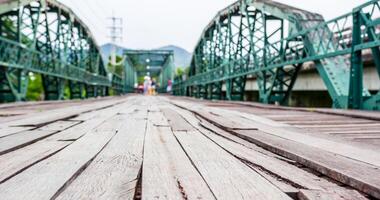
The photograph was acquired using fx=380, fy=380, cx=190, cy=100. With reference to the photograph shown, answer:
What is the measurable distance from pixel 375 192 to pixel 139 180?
946mm

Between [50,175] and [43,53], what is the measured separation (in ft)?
49.9

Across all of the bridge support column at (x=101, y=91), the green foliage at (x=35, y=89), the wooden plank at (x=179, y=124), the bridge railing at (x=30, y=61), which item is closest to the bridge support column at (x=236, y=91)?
the bridge railing at (x=30, y=61)

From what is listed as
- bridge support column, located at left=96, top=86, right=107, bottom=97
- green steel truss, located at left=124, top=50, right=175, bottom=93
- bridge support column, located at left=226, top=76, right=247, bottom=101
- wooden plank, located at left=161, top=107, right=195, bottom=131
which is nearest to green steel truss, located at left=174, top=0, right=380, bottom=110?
bridge support column, located at left=226, top=76, right=247, bottom=101

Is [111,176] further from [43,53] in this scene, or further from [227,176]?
[43,53]

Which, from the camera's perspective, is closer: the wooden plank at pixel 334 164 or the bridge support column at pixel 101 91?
the wooden plank at pixel 334 164

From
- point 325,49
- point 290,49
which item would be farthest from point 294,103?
point 325,49

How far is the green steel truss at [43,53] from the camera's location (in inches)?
484

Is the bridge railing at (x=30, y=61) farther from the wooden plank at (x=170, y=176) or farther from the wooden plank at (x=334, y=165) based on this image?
the wooden plank at (x=334, y=165)

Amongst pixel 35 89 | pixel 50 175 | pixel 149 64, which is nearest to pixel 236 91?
pixel 50 175

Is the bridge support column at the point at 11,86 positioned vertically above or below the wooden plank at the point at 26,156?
above

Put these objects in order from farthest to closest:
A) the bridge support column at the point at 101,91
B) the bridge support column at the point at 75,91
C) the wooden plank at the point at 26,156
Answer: the bridge support column at the point at 101,91
the bridge support column at the point at 75,91
the wooden plank at the point at 26,156

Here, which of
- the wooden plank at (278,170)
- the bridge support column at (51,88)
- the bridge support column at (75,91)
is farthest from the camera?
the bridge support column at (75,91)

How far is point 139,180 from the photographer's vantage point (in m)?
1.69

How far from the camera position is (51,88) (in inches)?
755
